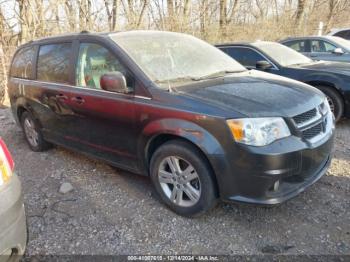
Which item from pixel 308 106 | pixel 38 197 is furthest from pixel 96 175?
pixel 308 106

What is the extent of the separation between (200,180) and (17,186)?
1.39 meters

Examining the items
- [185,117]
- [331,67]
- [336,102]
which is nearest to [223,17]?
[331,67]

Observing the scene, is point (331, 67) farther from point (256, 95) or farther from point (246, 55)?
point (256, 95)

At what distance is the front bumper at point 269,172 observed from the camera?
2.41m

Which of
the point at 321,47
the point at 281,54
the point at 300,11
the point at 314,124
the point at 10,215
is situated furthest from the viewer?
the point at 300,11

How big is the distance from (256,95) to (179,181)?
1023mm

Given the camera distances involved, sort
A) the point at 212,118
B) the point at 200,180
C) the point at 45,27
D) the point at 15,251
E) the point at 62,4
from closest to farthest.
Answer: the point at 15,251 < the point at 212,118 < the point at 200,180 < the point at 45,27 < the point at 62,4

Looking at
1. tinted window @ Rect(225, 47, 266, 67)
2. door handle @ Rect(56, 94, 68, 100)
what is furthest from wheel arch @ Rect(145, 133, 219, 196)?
tinted window @ Rect(225, 47, 266, 67)

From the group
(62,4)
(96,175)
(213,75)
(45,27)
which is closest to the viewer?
(213,75)

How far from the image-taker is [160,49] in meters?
3.47

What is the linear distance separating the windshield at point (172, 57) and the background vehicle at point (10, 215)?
1479 millimetres

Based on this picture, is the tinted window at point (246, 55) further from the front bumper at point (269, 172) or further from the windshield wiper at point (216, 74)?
the front bumper at point (269, 172)

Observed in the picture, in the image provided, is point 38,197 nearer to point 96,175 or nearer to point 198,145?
point 96,175

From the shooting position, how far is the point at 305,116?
2.73 meters
